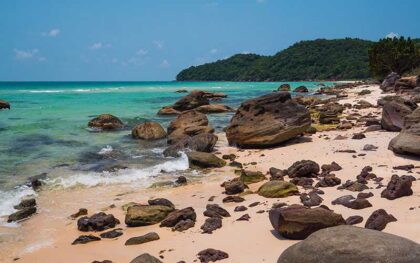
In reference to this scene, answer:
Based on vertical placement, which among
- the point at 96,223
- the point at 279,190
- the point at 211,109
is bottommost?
the point at 211,109

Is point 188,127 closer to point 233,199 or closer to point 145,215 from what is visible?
point 233,199

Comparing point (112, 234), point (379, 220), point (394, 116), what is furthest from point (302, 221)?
point (394, 116)

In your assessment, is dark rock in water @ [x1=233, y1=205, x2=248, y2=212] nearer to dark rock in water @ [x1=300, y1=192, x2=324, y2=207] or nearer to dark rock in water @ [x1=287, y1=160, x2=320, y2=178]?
dark rock in water @ [x1=300, y1=192, x2=324, y2=207]

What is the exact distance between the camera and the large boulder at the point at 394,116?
57.8ft

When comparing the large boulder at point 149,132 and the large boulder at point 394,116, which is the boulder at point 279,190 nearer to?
the large boulder at point 394,116

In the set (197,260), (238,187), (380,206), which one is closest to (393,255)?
(197,260)

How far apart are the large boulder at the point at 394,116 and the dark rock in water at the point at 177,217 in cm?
1139

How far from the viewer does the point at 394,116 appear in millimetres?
17891

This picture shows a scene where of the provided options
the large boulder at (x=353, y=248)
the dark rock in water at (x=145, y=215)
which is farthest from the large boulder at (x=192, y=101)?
the large boulder at (x=353, y=248)

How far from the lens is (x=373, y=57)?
64250 mm

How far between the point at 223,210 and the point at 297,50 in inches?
6692

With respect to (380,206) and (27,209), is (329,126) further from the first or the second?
(27,209)

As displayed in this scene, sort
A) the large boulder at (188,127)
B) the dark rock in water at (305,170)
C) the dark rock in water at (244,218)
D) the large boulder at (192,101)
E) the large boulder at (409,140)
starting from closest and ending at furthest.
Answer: the dark rock in water at (244,218), the dark rock in water at (305,170), the large boulder at (409,140), the large boulder at (188,127), the large boulder at (192,101)

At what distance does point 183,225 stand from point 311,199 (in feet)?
9.36
